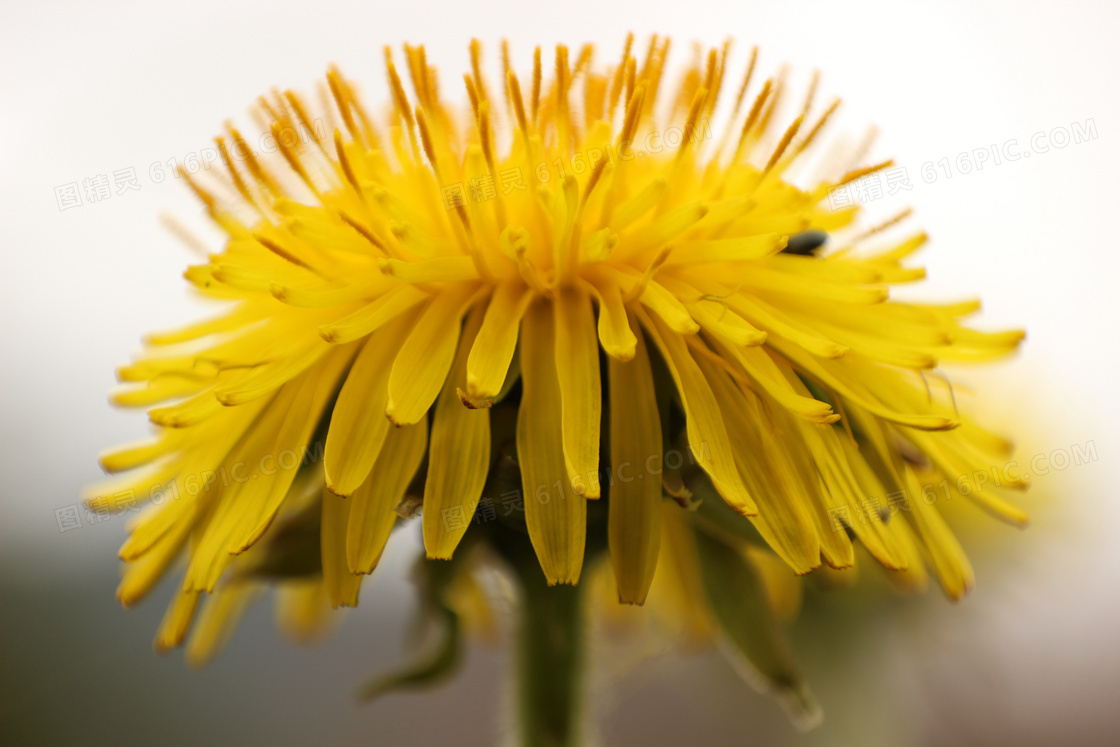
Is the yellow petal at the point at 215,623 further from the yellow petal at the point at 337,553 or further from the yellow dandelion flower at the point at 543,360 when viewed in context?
the yellow petal at the point at 337,553

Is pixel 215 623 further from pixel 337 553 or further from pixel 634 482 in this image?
pixel 634 482

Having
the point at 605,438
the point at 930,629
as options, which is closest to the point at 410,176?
the point at 605,438

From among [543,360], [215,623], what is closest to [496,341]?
[543,360]

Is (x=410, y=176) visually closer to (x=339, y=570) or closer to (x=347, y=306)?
(x=347, y=306)

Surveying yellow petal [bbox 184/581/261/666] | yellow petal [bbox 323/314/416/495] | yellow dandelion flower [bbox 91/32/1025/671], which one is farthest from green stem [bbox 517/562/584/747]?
yellow petal [bbox 184/581/261/666]

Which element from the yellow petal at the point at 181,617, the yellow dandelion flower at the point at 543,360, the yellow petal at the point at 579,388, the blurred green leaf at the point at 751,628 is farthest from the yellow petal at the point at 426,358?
the blurred green leaf at the point at 751,628

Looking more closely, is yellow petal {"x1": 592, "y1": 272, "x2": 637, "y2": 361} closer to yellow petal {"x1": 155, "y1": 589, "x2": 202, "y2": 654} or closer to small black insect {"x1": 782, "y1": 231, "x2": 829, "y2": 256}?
small black insect {"x1": 782, "y1": 231, "x2": 829, "y2": 256}

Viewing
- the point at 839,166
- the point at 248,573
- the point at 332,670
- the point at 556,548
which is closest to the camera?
the point at 556,548

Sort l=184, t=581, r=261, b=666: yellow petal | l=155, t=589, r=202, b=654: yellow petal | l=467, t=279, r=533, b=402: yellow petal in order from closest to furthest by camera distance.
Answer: l=467, t=279, r=533, b=402: yellow petal
l=155, t=589, r=202, b=654: yellow petal
l=184, t=581, r=261, b=666: yellow petal

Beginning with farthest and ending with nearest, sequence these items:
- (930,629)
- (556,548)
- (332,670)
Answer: (332,670) → (930,629) → (556,548)
